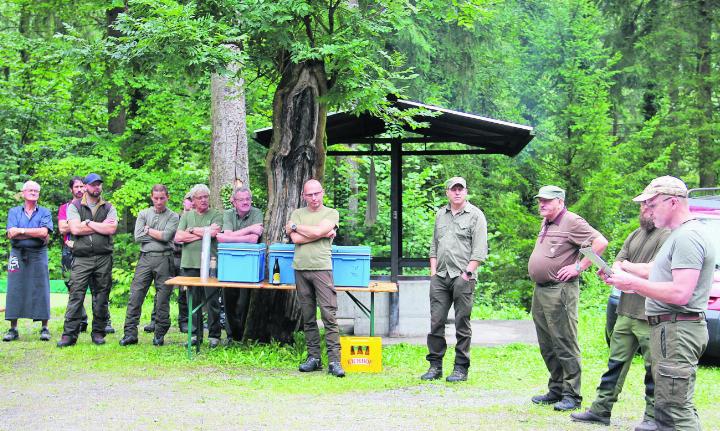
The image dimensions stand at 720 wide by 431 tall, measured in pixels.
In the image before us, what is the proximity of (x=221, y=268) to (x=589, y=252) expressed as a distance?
4748mm

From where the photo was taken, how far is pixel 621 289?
17.1 feet

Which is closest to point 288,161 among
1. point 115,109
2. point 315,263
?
point 315,263

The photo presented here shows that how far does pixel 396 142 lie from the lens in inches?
474

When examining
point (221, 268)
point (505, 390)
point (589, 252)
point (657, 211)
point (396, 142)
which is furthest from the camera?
point (396, 142)

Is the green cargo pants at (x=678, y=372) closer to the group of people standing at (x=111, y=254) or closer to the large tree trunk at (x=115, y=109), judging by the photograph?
the group of people standing at (x=111, y=254)

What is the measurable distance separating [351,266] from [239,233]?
54.3 inches

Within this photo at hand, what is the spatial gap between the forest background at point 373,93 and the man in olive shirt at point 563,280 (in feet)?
10.3

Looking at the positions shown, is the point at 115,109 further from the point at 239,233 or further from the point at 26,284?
the point at 239,233

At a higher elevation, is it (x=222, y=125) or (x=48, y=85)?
(x=48, y=85)

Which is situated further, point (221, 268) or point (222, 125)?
point (222, 125)

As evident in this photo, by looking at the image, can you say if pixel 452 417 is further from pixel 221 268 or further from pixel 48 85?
pixel 48 85

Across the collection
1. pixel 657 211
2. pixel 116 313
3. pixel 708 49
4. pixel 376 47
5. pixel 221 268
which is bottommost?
pixel 116 313

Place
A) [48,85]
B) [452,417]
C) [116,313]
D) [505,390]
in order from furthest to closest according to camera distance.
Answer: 1. [48,85]
2. [116,313]
3. [505,390]
4. [452,417]

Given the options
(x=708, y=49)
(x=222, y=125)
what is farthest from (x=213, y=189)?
(x=708, y=49)
